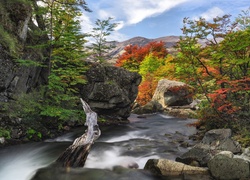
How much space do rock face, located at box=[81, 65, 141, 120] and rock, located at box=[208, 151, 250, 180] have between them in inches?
365

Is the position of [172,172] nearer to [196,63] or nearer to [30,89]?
[196,63]

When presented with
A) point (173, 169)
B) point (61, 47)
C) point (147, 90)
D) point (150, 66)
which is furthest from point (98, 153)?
point (150, 66)

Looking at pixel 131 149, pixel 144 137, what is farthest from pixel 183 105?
pixel 131 149

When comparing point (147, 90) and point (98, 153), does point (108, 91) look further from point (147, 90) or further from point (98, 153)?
point (147, 90)

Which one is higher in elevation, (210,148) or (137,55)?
(137,55)

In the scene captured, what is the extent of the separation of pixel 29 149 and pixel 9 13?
21.8 feet

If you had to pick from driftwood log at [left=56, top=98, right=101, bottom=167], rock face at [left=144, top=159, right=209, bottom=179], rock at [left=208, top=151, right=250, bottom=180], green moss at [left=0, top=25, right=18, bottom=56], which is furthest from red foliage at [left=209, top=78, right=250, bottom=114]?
green moss at [left=0, top=25, right=18, bottom=56]

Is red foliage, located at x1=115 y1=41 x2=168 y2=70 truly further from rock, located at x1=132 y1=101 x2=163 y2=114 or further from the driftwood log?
the driftwood log

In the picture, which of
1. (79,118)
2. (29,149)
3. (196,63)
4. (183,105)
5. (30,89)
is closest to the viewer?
(29,149)

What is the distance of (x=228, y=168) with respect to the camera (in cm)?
602

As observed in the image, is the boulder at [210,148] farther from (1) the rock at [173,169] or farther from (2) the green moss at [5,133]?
(2) the green moss at [5,133]

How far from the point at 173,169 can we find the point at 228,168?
5.02 feet

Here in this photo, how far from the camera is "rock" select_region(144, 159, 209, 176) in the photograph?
21.0 ft

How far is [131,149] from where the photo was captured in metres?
9.21
